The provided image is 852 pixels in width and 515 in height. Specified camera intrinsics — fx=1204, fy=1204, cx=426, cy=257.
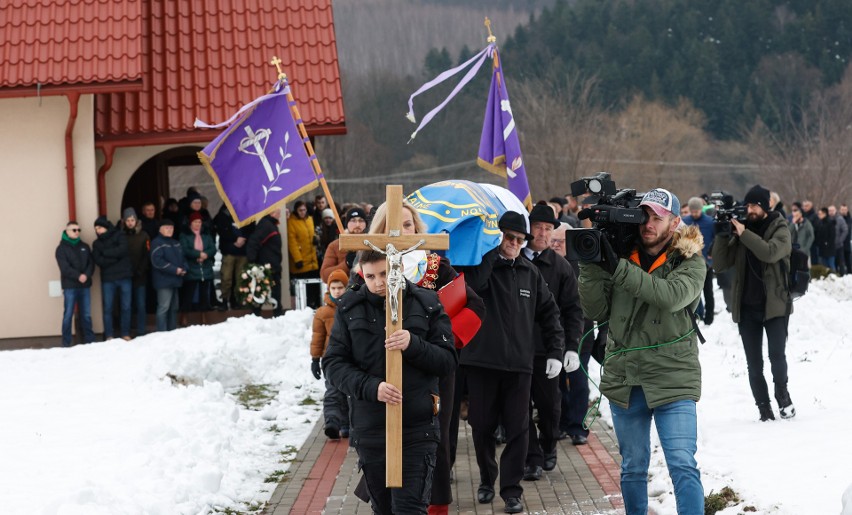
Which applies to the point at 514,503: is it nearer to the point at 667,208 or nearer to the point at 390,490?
the point at 390,490

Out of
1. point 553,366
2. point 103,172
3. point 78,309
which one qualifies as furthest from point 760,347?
point 103,172

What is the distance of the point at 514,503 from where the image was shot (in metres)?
7.64

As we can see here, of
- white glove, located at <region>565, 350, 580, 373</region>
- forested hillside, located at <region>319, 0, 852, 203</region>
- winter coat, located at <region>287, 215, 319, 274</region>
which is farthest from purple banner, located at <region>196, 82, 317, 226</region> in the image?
forested hillside, located at <region>319, 0, 852, 203</region>

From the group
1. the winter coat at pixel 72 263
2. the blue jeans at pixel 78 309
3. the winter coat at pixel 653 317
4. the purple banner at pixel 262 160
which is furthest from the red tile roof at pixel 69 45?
the winter coat at pixel 653 317

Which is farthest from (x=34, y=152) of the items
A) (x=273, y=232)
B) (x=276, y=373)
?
(x=276, y=373)

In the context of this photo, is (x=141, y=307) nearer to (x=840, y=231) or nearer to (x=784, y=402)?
(x=784, y=402)

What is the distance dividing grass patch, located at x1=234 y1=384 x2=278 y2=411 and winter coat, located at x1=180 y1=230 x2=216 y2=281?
18.9ft

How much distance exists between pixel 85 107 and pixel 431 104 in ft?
212

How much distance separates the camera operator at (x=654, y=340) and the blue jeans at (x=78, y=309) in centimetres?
1229

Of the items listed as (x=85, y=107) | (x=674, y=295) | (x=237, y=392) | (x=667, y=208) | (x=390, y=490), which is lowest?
(x=237, y=392)

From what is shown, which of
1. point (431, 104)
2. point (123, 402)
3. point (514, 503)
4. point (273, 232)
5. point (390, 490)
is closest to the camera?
point (390, 490)

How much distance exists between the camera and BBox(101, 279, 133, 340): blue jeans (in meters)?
17.6

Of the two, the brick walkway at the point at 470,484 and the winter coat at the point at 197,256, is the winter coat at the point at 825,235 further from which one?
the brick walkway at the point at 470,484

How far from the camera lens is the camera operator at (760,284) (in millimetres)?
9703
